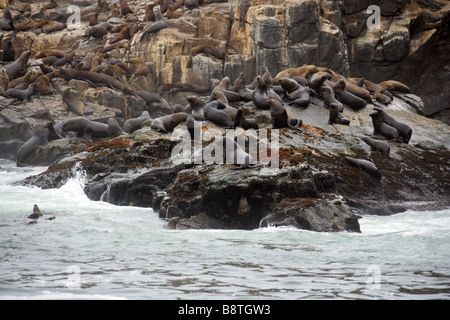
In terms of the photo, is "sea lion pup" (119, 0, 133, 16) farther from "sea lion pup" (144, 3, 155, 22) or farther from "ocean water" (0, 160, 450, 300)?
"ocean water" (0, 160, 450, 300)

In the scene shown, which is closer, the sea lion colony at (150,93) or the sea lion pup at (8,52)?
the sea lion colony at (150,93)

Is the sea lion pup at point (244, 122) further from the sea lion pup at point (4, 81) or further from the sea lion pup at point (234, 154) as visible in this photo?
the sea lion pup at point (4, 81)

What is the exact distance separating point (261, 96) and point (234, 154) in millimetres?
3516

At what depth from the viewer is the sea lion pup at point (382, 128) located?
1271 centimetres

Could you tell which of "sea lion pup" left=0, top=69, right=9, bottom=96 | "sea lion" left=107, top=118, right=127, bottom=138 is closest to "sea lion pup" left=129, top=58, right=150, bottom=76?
"sea lion pup" left=0, top=69, right=9, bottom=96

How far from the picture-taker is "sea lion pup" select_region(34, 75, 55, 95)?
795 inches

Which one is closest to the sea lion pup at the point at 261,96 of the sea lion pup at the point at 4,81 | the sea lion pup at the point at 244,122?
the sea lion pup at the point at 244,122

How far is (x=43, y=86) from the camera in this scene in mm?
20234

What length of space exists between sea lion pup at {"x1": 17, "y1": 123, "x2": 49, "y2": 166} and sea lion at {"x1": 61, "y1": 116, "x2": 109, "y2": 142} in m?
0.75

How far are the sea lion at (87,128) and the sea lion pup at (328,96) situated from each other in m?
6.50

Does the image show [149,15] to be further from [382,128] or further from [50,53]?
[382,128]

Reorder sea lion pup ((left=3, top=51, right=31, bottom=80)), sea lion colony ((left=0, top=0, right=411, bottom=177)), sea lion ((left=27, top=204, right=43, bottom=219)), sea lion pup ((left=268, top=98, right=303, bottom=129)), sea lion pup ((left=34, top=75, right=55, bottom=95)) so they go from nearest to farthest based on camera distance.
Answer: sea lion ((left=27, top=204, right=43, bottom=219)) < sea lion pup ((left=268, top=98, right=303, bottom=129)) < sea lion colony ((left=0, top=0, right=411, bottom=177)) < sea lion pup ((left=34, top=75, right=55, bottom=95)) < sea lion pup ((left=3, top=51, right=31, bottom=80))
